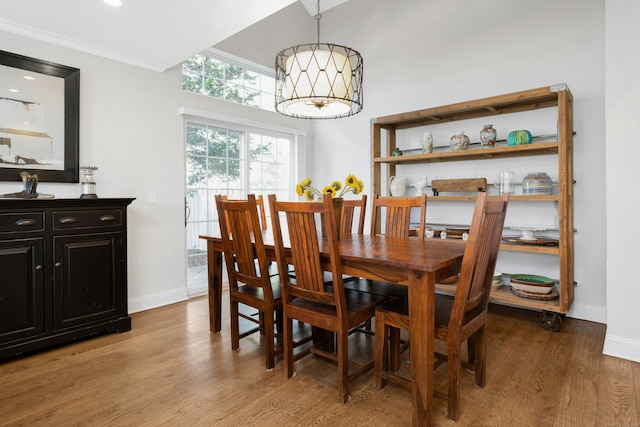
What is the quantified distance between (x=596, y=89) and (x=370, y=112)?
7.49 feet

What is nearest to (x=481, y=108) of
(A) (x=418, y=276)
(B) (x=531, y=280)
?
(B) (x=531, y=280)

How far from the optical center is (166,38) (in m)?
2.88

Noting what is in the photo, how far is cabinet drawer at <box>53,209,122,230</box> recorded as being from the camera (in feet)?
8.48

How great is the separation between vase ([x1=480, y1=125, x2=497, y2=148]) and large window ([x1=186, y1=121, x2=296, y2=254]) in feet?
8.44

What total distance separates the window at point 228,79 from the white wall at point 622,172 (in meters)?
3.50

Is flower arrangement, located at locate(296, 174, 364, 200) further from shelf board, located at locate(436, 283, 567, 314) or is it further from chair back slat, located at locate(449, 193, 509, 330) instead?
shelf board, located at locate(436, 283, 567, 314)

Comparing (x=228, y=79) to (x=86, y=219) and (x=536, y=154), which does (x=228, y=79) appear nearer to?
(x=86, y=219)

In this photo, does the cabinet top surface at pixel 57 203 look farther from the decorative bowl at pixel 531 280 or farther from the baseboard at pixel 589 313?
the baseboard at pixel 589 313

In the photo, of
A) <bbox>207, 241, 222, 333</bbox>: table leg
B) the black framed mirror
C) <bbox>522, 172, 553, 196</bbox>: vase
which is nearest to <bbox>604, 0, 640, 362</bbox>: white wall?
<bbox>522, 172, 553, 196</bbox>: vase

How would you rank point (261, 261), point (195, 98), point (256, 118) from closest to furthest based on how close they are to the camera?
1. point (261, 261)
2. point (195, 98)
3. point (256, 118)

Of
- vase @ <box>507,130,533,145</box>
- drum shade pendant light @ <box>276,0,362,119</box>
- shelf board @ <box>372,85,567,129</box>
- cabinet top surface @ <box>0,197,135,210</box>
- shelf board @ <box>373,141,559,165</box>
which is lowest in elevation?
cabinet top surface @ <box>0,197,135,210</box>

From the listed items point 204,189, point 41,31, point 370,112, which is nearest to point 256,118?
point 204,189

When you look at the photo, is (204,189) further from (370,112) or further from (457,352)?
(457,352)

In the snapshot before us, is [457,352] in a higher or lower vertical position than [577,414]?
higher
